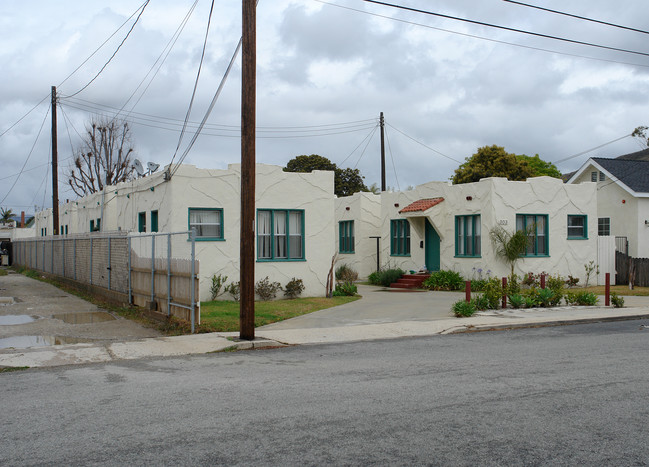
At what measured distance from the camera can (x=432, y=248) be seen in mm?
25438

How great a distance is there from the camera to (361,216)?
96.6 feet

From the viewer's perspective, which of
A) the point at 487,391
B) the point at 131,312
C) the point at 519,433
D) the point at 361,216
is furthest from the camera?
the point at 361,216

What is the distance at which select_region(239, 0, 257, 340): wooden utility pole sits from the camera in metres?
11.6

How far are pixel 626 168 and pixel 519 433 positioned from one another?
29.3 meters

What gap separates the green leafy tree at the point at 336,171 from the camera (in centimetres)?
5591

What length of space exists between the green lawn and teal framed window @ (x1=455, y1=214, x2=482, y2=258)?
18.6 feet

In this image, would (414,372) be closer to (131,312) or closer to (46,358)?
(46,358)

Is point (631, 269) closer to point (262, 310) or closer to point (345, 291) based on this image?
point (345, 291)

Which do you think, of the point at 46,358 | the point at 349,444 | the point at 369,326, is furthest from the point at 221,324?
the point at 349,444

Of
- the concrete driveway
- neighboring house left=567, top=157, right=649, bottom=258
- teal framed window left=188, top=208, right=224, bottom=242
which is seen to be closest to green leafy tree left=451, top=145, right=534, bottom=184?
neighboring house left=567, top=157, right=649, bottom=258

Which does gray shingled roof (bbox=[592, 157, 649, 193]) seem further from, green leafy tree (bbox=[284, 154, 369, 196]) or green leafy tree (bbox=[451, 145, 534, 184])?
green leafy tree (bbox=[284, 154, 369, 196])

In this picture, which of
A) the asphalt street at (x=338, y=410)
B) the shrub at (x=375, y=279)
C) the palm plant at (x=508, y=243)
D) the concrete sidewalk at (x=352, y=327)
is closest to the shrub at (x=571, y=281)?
the palm plant at (x=508, y=243)

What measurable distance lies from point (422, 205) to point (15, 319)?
1547 cm

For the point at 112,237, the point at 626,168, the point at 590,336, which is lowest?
the point at 590,336
